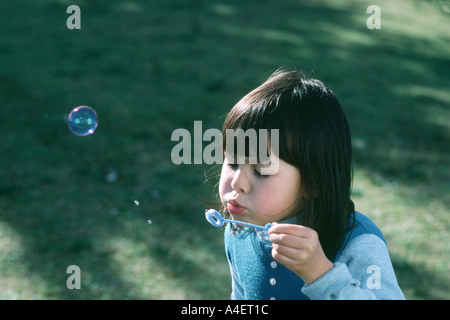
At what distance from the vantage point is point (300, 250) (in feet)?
3.88

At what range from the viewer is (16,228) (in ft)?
9.38

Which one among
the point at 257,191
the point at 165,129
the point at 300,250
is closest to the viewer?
the point at 300,250

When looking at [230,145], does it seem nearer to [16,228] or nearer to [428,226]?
[16,228]

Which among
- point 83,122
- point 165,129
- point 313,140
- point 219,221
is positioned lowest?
point 219,221

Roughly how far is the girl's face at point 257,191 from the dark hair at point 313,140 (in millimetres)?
34

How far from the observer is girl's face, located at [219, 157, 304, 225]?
1.28 meters

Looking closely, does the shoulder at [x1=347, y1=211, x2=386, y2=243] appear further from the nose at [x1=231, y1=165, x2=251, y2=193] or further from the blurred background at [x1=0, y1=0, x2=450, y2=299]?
the blurred background at [x1=0, y1=0, x2=450, y2=299]

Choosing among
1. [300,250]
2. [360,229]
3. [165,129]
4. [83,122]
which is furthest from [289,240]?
[165,129]

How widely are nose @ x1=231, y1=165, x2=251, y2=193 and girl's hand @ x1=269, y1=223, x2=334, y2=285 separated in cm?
12

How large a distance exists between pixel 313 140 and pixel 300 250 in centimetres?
27

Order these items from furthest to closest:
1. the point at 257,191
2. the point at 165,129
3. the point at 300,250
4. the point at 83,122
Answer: the point at 165,129 < the point at 83,122 < the point at 257,191 < the point at 300,250

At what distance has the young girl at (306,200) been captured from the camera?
3.94ft

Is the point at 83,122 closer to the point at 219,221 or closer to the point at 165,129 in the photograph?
the point at 219,221

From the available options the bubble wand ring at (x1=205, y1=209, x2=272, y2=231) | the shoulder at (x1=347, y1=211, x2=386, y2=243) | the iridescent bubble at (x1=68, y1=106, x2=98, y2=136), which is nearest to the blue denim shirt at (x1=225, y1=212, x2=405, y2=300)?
the shoulder at (x1=347, y1=211, x2=386, y2=243)
